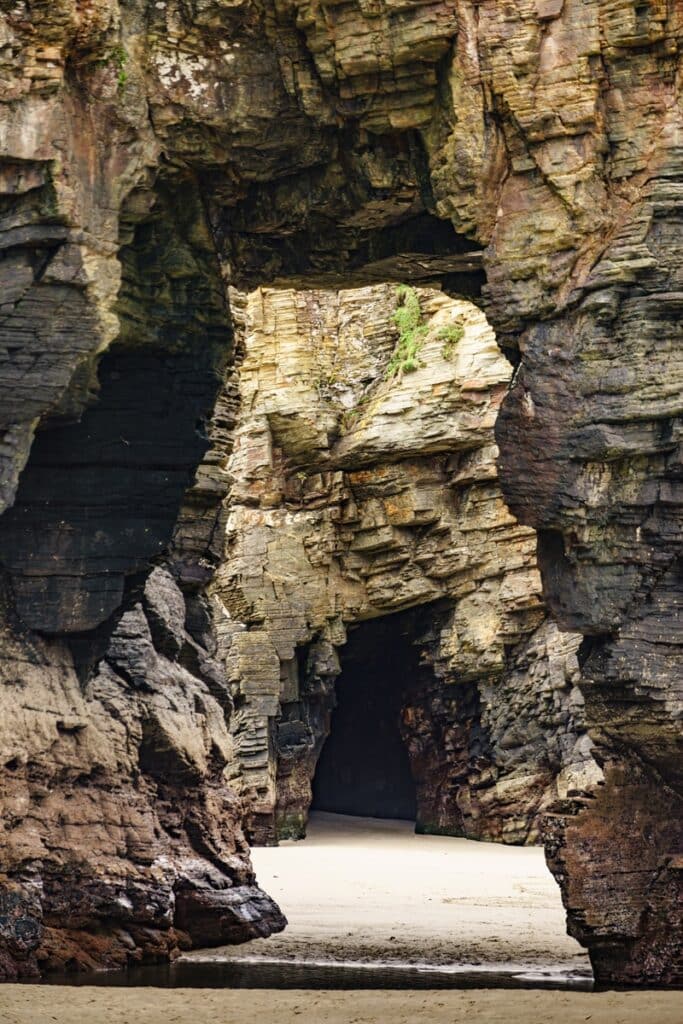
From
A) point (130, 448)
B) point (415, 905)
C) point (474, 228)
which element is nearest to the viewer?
point (474, 228)

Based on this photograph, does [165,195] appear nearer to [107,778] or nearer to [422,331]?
[107,778]

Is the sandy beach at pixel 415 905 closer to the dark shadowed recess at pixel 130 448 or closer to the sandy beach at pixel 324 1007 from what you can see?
the sandy beach at pixel 324 1007

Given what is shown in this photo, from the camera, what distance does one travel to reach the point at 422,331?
3297 centimetres

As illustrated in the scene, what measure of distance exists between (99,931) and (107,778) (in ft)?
5.15

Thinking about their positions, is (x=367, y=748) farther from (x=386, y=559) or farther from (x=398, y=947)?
(x=398, y=947)

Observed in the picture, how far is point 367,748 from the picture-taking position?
128ft

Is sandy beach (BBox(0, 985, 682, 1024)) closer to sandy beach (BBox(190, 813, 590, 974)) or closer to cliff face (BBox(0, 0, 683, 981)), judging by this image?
cliff face (BBox(0, 0, 683, 981))

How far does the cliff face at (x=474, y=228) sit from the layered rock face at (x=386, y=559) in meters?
15.4

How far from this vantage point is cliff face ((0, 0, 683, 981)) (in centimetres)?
1410

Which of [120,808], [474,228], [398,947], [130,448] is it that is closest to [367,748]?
[398,947]

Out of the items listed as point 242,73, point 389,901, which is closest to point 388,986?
point 389,901

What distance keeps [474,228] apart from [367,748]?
1013 inches

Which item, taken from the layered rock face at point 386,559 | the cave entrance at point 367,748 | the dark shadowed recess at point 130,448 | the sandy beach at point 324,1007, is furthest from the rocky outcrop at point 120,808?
the cave entrance at point 367,748

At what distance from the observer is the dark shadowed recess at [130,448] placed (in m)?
16.4
